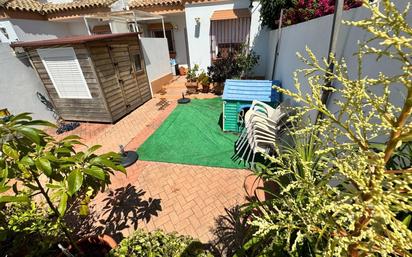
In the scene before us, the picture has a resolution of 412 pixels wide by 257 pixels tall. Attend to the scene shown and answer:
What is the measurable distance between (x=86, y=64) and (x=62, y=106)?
275 centimetres

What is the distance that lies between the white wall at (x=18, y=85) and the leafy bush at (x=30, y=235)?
6.75 meters

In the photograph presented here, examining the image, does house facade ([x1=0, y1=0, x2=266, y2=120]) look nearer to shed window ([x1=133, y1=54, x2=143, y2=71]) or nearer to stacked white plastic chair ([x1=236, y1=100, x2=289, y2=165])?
shed window ([x1=133, y1=54, x2=143, y2=71])

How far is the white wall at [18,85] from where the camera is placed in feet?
23.4

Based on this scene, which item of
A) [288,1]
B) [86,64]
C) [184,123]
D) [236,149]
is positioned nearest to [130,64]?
[86,64]

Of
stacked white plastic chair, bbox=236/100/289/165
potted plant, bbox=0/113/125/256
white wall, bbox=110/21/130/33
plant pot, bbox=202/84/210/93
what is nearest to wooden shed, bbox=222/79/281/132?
stacked white plastic chair, bbox=236/100/289/165

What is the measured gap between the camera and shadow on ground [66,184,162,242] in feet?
12.4

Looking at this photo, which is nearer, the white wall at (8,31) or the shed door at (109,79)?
the shed door at (109,79)

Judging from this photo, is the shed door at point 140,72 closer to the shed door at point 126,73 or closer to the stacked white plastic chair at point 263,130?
the shed door at point 126,73

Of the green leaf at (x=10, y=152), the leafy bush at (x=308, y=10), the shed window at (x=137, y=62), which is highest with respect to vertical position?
the leafy bush at (x=308, y=10)

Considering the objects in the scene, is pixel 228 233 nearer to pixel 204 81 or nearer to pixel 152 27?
pixel 204 81

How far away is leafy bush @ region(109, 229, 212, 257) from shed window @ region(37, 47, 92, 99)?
293 inches

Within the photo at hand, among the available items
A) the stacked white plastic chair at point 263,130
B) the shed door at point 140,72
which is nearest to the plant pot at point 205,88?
the shed door at point 140,72

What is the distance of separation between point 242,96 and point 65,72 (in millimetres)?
7193

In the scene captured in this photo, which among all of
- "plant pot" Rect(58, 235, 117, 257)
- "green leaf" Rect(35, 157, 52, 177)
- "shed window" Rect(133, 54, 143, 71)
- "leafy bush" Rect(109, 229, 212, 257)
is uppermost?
"green leaf" Rect(35, 157, 52, 177)
